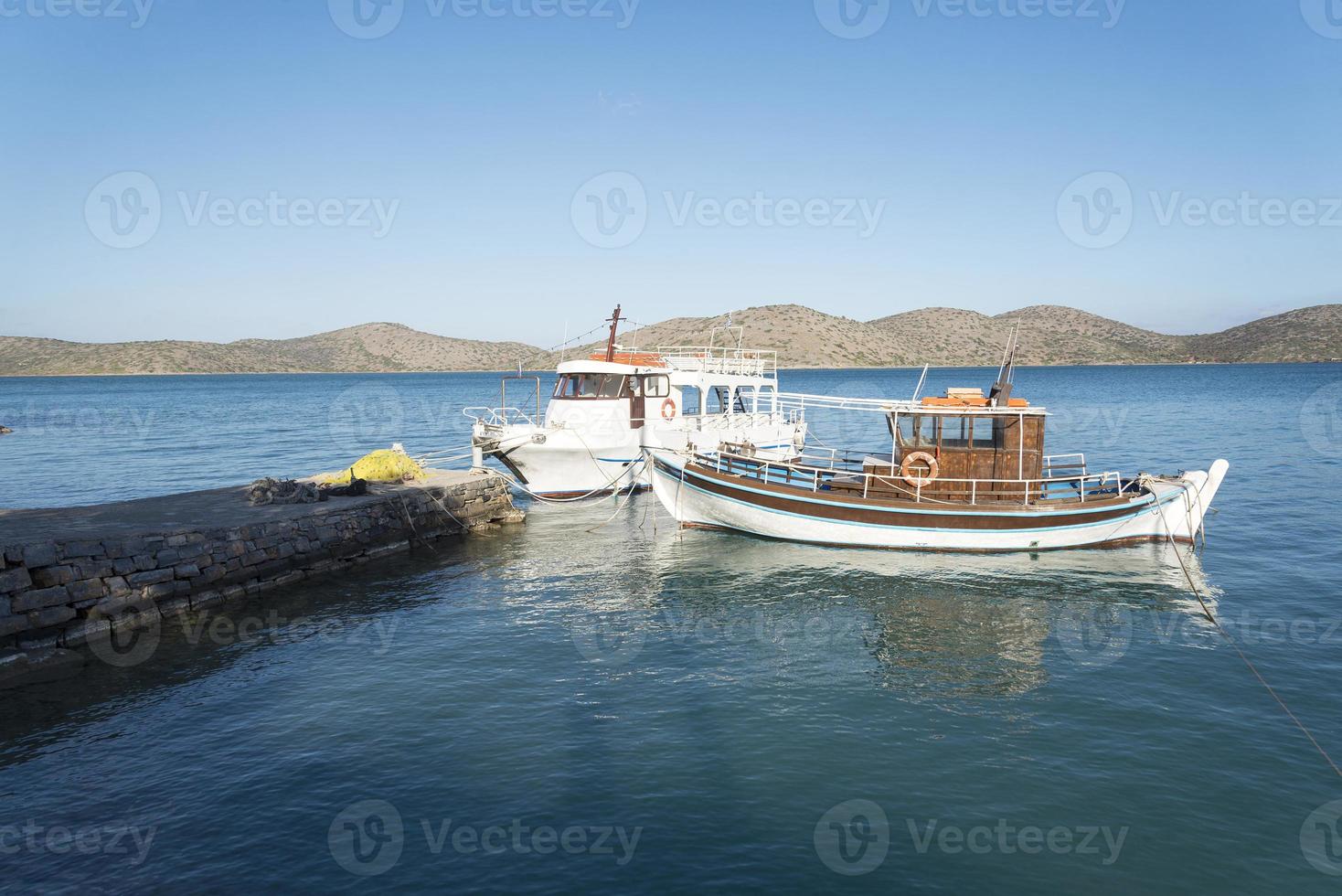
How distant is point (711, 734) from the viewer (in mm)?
11414

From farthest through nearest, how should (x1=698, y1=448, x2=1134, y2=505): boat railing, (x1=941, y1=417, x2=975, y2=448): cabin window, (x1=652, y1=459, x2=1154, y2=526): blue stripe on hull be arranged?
(x1=941, y1=417, x2=975, y2=448): cabin window, (x1=698, y1=448, x2=1134, y2=505): boat railing, (x1=652, y1=459, x2=1154, y2=526): blue stripe on hull

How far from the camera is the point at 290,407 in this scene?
9600 cm

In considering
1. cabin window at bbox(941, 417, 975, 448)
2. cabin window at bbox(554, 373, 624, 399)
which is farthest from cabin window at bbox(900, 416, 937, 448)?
cabin window at bbox(554, 373, 624, 399)

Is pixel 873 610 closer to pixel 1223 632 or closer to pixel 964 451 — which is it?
pixel 1223 632

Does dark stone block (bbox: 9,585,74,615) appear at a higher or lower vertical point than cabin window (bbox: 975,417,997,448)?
lower

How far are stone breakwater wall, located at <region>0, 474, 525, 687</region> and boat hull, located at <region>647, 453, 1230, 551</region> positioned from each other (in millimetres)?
9268

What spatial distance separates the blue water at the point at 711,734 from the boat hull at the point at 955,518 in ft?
2.58

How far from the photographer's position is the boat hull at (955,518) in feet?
72.3

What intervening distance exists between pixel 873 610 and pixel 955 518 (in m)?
5.96

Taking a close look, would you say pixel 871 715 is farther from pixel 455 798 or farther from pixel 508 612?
pixel 508 612

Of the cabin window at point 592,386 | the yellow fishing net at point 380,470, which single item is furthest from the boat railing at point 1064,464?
the yellow fishing net at point 380,470

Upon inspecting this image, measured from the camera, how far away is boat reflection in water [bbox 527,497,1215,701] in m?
14.1

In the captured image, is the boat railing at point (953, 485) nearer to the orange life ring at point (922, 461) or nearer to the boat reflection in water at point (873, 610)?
the orange life ring at point (922, 461)

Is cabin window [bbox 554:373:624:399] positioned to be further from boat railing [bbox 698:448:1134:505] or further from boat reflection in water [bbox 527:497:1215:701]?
boat reflection in water [bbox 527:497:1215:701]
